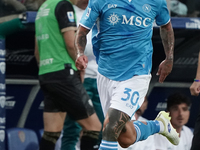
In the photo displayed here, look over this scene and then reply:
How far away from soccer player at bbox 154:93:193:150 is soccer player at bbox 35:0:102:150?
Result: 122 cm

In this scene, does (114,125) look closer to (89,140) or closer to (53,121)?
(89,140)

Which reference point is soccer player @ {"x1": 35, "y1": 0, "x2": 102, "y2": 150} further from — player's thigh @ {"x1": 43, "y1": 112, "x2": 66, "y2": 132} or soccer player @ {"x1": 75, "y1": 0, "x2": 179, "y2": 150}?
soccer player @ {"x1": 75, "y1": 0, "x2": 179, "y2": 150}

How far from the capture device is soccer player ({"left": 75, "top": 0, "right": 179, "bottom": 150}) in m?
4.57

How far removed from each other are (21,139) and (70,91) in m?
1.71

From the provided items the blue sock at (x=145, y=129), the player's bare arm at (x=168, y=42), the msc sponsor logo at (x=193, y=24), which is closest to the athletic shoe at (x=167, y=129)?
the blue sock at (x=145, y=129)

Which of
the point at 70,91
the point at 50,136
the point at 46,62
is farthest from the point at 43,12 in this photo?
the point at 50,136

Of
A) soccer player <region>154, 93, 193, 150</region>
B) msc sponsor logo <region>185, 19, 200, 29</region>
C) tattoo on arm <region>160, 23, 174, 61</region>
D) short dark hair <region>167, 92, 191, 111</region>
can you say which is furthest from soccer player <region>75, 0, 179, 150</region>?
short dark hair <region>167, 92, 191, 111</region>

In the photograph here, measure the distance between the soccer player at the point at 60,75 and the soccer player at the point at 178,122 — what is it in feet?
4.01

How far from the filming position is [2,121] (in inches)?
232

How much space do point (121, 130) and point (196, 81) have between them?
859 mm

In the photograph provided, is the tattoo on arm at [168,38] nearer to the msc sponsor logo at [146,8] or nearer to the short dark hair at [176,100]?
the msc sponsor logo at [146,8]

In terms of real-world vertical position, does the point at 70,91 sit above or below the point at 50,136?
above

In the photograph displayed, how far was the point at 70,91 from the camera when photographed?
18.6 feet

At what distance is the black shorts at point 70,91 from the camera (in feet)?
18.6
